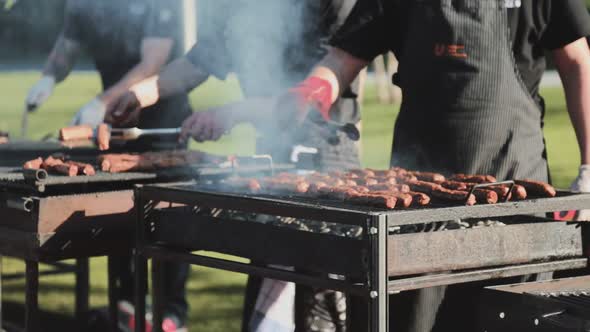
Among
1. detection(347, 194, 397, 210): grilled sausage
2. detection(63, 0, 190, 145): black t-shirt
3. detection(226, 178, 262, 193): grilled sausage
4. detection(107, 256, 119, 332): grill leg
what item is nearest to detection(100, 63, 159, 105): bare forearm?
detection(63, 0, 190, 145): black t-shirt

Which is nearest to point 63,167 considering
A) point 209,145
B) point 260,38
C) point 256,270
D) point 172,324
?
point 256,270

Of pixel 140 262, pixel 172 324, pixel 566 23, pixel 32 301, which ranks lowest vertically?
pixel 172 324

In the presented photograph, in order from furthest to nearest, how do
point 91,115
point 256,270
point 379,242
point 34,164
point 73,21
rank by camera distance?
point 73,21
point 91,115
point 34,164
point 256,270
point 379,242

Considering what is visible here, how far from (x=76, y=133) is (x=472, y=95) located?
1.57 metres

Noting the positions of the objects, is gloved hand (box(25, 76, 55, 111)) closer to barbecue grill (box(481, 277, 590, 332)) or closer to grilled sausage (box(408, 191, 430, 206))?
grilled sausage (box(408, 191, 430, 206))

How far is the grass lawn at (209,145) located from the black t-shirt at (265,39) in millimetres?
1649

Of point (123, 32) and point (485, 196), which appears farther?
point (123, 32)

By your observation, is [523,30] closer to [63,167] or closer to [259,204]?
[259,204]

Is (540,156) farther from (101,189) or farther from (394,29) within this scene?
(101,189)

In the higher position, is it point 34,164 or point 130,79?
point 130,79

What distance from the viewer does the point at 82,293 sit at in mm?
5055

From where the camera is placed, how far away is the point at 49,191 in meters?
3.45

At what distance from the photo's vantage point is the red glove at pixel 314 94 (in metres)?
3.27

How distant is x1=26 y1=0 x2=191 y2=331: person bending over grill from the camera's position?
503 centimetres
